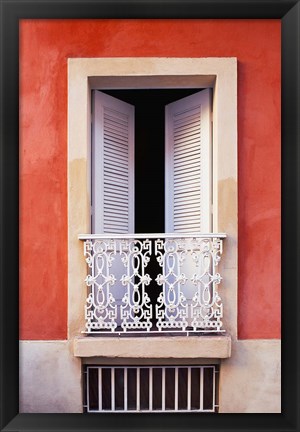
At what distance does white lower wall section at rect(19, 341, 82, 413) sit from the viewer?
17.3ft

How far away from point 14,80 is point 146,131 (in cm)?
366

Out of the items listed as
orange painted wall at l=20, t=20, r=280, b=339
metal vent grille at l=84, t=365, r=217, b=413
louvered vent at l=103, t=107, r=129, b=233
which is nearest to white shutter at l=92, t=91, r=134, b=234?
louvered vent at l=103, t=107, r=129, b=233

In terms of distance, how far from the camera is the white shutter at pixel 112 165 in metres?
5.79

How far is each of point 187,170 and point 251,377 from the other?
8.69 feet

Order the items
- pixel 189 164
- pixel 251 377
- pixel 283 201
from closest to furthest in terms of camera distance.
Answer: pixel 283 201, pixel 251 377, pixel 189 164

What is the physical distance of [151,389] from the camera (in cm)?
549

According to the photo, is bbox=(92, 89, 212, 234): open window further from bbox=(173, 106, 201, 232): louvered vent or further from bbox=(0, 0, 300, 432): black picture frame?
bbox=(0, 0, 300, 432): black picture frame

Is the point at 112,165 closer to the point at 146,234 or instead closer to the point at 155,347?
the point at 146,234

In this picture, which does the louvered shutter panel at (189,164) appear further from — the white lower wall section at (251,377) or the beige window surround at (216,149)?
the white lower wall section at (251,377)

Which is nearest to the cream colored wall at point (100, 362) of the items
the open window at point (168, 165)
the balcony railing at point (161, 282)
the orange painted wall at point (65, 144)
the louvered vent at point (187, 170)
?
the orange painted wall at point (65, 144)

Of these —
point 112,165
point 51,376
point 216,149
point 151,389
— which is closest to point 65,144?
point 112,165

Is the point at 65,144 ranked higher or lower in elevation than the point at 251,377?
higher

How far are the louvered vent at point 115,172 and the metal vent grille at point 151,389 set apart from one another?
1.80 meters

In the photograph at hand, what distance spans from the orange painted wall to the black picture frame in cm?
48
